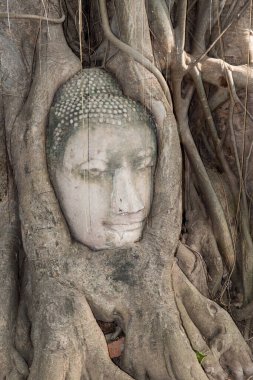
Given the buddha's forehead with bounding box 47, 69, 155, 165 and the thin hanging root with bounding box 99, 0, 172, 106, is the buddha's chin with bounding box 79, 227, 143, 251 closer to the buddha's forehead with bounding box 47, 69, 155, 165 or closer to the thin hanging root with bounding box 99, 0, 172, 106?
the buddha's forehead with bounding box 47, 69, 155, 165

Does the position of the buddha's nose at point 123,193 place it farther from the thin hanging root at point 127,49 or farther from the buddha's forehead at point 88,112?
the thin hanging root at point 127,49

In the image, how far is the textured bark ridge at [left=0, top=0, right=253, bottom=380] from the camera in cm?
228

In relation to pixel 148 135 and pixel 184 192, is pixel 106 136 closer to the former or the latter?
pixel 148 135

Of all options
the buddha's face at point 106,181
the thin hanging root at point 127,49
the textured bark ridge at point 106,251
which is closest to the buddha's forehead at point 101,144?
the buddha's face at point 106,181

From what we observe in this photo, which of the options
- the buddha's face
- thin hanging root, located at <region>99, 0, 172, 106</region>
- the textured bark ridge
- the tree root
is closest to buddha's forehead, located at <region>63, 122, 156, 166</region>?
the buddha's face

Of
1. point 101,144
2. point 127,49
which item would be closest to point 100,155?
point 101,144

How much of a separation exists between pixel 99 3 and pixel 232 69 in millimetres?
683

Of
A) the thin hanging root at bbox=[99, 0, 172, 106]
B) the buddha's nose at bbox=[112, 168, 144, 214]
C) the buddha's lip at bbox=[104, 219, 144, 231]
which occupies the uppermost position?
the thin hanging root at bbox=[99, 0, 172, 106]

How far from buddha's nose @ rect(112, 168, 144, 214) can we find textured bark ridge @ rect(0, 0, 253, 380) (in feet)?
0.58

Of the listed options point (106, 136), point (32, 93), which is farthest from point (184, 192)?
point (32, 93)

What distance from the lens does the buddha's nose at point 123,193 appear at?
228 centimetres

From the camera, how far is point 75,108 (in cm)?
228

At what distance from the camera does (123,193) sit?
229 centimetres

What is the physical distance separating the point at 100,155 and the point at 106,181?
111 millimetres
